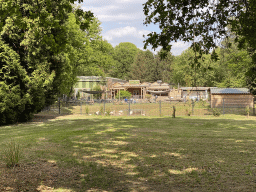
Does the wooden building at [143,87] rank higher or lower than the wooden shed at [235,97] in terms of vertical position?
higher

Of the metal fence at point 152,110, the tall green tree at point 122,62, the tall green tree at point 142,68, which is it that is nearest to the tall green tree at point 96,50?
the metal fence at point 152,110

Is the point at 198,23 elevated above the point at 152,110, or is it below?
above

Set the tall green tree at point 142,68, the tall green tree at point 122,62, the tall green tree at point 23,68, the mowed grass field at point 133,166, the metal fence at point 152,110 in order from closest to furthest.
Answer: the mowed grass field at point 133,166 → the tall green tree at point 23,68 → the metal fence at point 152,110 → the tall green tree at point 142,68 → the tall green tree at point 122,62

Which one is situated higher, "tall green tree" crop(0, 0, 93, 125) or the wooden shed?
"tall green tree" crop(0, 0, 93, 125)

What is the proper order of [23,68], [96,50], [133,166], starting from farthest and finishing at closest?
[96,50] < [23,68] < [133,166]

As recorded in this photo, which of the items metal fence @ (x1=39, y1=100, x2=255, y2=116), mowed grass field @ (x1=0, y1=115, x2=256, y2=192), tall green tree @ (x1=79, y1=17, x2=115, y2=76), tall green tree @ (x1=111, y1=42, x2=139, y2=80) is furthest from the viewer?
tall green tree @ (x1=111, y1=42, x2=139, y2=80)

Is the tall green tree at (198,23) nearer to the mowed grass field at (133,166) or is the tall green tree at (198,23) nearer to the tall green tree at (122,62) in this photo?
the mowed grass field at (133,166)

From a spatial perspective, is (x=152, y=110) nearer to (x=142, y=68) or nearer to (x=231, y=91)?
(x=231, y=91)

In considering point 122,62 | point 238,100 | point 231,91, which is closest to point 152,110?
point 231,91

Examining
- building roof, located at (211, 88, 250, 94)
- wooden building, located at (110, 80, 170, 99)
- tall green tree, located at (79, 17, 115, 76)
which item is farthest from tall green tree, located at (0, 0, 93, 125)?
wooden building, located at (110, 80, 170, 99)

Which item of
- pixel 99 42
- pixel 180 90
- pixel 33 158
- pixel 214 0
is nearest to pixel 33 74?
pixel 33 158

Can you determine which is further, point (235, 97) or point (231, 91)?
point (231, 91)

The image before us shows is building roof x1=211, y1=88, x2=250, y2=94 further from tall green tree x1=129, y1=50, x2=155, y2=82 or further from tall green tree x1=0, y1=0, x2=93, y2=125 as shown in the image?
tall green tree x1=129, y1=50, x2=155, y2=82

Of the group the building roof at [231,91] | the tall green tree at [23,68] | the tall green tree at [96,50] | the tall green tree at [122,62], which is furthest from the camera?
the tall green tree at [122,62]
